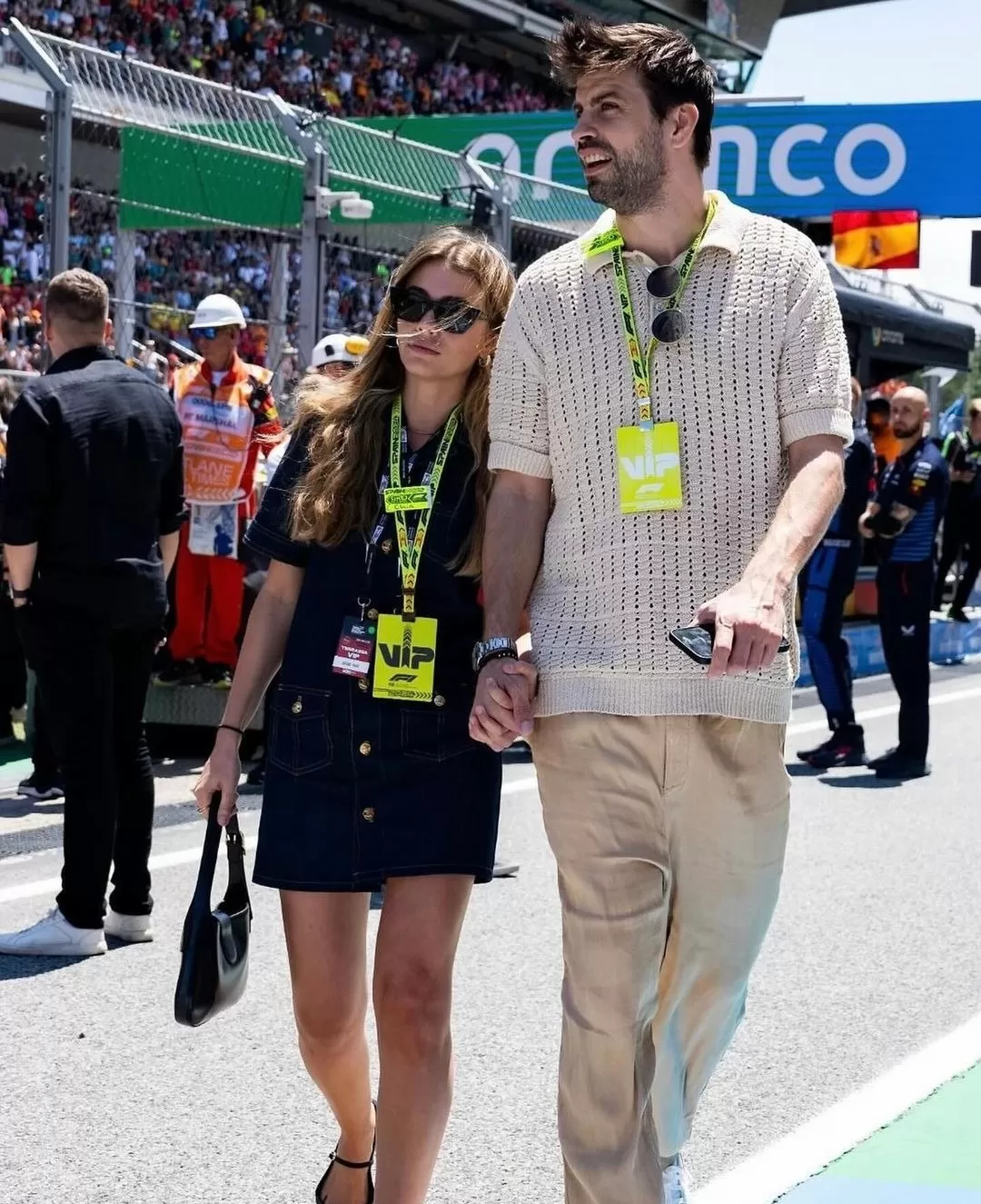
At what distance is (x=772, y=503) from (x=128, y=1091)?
2.27 m

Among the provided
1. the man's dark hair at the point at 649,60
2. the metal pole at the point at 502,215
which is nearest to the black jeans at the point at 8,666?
the metal pole at the point at 502,215

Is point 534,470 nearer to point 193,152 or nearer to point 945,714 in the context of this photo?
point 193,152

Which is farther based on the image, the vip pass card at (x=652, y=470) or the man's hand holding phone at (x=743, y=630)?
the vip pass card at (x=652, y=470)

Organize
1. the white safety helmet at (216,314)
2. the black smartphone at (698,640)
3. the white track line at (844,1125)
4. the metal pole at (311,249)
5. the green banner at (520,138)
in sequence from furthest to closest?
the green banner at (520,138), the metal pole at (311,249), the white safety helmet at (216,314), the white track line at (844,1125), the black smartphone at (698,640)

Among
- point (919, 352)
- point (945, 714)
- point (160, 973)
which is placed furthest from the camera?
point (919, 352)

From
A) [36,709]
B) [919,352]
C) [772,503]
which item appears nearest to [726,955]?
[772,503]

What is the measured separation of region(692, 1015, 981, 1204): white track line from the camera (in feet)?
12.0

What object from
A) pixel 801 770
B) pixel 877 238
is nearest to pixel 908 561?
pixel 801 770

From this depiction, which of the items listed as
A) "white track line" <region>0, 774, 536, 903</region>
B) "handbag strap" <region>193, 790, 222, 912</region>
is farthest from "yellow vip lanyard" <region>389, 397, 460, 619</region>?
"white track line" <region>0, 774, 536, 903</region>

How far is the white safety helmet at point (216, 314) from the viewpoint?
852cm

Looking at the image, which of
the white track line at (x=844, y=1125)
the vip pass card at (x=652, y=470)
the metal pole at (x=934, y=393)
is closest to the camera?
the vip pass card at (x=652, y=470)

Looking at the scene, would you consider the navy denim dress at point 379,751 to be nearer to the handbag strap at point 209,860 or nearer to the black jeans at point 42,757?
the handbag strap at point 209,860

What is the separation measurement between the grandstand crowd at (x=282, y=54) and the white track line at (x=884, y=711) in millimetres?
19274

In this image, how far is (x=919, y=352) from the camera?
749 inches
